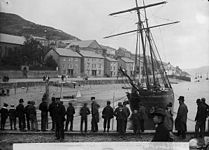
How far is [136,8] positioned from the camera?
151 inches

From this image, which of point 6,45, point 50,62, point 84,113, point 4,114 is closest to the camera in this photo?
point 6,45

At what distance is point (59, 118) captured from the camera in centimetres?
393

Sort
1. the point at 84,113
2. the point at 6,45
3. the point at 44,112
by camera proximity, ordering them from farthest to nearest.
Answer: the point at 84,113 < the point at 44,112 < the point at 6,45

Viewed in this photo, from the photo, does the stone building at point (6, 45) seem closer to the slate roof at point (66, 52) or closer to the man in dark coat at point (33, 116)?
the slate roof at point (66, 52)

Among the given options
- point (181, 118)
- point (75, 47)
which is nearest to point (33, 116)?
point (75, 47)

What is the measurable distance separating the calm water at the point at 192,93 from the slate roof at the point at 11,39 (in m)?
2.58

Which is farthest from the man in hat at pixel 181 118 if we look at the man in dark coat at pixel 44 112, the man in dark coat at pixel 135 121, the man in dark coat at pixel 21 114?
the man in dark coat at pixel 21 114

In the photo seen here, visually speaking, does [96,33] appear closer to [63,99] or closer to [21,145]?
[63,99]

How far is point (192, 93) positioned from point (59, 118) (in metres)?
2.75

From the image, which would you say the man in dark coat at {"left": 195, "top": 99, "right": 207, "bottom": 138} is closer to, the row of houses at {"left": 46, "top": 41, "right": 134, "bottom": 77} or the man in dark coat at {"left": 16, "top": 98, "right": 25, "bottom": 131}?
the row of houses at {"left": 46, "top": 41, "right": 134, "bottom": 77}

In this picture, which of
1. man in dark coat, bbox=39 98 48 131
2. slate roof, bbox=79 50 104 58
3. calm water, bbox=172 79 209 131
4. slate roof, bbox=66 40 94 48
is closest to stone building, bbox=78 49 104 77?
slate roof, bbox=79 50 104 58

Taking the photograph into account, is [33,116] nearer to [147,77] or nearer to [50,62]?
[50,62]

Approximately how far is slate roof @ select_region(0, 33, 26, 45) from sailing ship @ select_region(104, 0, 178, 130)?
1.45m

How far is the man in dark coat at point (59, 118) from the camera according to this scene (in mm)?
3718
